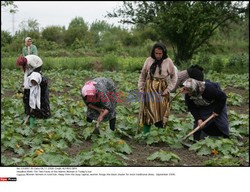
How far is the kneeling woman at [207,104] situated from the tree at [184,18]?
12.3 meters

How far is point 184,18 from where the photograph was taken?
18.3 m

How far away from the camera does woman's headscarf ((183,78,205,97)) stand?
18.1 ft

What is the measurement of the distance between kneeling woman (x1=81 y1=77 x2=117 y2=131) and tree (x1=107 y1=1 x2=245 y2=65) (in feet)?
39.8

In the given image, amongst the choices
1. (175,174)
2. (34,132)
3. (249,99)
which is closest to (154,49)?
(34,132)

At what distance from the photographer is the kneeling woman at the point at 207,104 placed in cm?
557

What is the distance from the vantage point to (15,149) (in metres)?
5.27

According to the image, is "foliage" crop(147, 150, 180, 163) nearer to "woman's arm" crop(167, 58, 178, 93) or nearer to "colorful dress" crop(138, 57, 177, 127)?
"colorful dress" crop(138, 57, 177, 127)

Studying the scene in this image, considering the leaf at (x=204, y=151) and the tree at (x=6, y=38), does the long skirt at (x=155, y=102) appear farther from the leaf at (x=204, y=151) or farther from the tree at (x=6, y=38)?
the tree at (x=6, y=38)

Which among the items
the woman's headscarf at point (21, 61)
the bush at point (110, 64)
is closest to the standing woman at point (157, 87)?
the woman's headscarf at point (21, 61)

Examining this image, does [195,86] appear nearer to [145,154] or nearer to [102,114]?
[145,154]

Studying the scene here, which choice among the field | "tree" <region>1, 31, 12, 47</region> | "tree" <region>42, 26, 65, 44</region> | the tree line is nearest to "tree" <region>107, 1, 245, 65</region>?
the tree line

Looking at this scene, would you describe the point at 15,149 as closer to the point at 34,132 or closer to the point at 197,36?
the point at 34,132

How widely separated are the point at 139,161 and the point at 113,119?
141cm

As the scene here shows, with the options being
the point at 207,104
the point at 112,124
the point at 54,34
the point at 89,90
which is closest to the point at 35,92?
the point at 89,90
